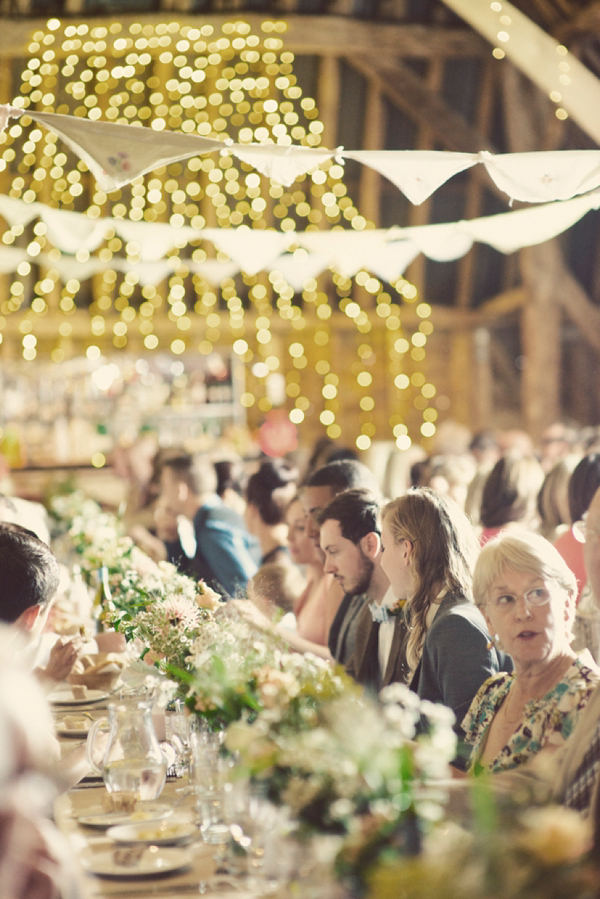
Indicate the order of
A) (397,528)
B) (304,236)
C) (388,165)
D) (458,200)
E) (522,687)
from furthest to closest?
(458,200)
(304,236)
(388,165)
(397,528)
(522,687)

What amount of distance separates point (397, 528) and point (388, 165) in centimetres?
140

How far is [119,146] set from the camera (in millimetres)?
3344

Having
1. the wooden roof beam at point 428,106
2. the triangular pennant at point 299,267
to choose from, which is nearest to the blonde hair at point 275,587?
the triangular pennant at point 299,267

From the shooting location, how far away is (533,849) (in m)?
1.00

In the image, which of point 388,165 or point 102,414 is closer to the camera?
point 388,165

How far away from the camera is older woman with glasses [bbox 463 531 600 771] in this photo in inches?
83.0

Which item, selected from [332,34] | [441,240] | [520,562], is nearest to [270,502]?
[441,240]

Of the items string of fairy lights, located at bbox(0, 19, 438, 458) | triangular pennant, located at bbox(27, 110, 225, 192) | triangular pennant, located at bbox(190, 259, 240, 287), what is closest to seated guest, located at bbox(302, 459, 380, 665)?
triangular pennant, located at bbox(27, 110, 225, 192)

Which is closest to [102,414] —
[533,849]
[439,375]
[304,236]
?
[439,375]

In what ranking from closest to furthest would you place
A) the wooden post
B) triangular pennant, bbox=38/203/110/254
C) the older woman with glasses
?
the older woman with glasses < triangular pennant, bbox=38/203/110/254 < the wooden post

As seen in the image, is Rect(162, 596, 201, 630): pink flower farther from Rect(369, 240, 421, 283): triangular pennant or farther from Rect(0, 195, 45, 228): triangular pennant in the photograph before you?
Rect(369, 240, 421, 283): triangular pennant

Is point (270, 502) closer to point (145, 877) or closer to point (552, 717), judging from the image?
point (552, 717)

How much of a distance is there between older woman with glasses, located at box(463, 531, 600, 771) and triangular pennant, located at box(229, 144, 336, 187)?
1646 millimetres

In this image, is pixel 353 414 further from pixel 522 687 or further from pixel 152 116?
pixel 522 687
